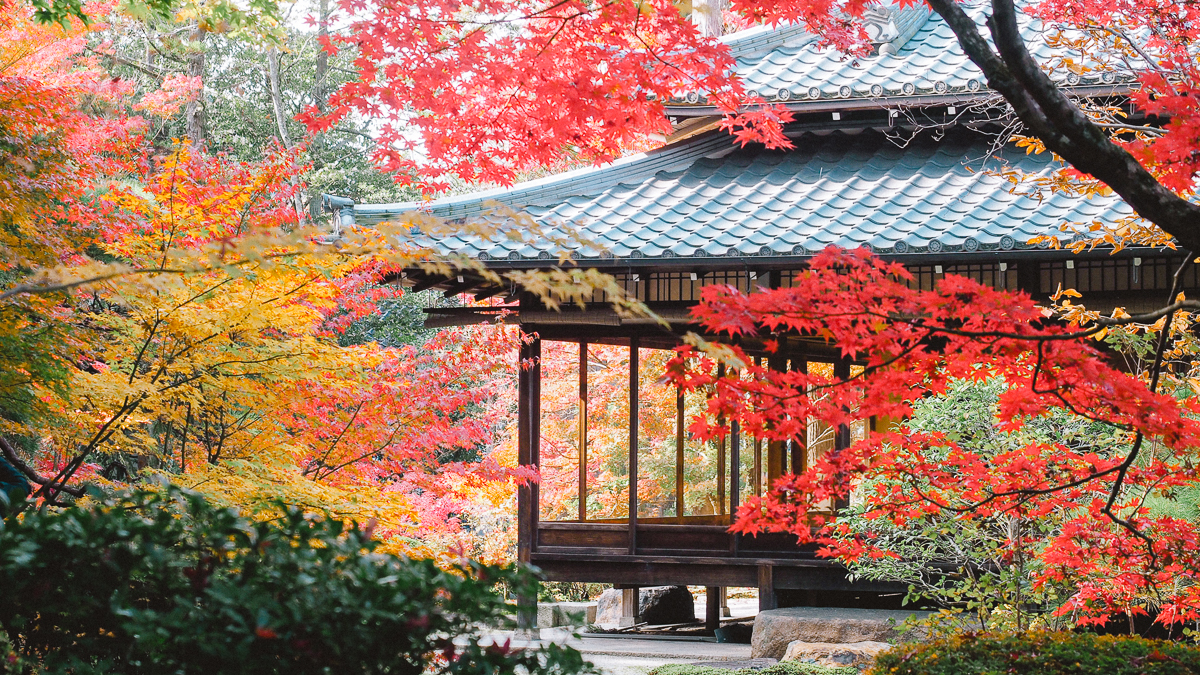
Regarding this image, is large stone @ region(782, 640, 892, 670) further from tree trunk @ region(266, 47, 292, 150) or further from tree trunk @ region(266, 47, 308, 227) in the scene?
tree trunk @ region(266, 47, 292, 150)

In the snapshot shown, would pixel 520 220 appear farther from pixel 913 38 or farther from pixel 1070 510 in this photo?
pixel 913 38

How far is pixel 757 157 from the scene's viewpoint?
30.3 ft

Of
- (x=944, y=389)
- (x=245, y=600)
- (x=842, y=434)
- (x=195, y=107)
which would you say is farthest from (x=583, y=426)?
(x=195, y=107)

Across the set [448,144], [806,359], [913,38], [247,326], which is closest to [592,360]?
[806,359]

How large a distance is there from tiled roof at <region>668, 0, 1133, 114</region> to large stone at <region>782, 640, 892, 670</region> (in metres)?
4.55

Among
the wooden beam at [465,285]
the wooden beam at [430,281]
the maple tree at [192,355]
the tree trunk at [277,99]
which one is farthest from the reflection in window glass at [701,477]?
the tree trunk at [277,99]

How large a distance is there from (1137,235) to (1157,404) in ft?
6.49

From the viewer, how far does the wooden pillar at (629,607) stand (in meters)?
13.1

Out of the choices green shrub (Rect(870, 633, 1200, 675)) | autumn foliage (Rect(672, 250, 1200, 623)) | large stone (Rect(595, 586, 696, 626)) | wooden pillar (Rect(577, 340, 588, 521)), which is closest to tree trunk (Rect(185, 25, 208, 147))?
wooden pillar (Rect(577, 340, 588, 521))

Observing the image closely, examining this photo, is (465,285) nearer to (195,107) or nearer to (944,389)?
(944,389)

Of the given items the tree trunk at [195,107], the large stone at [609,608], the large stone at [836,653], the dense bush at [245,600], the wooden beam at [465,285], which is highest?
the tree trunk at [195,107]

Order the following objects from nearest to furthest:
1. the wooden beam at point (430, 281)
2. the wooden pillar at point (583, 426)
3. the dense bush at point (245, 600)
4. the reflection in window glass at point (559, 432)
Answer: the dense bush at point (245, 600)
the wooden beam at point (430, 281)
the wooden pillar at point (583, 426)
the reflection in window glass at point (559, 432)

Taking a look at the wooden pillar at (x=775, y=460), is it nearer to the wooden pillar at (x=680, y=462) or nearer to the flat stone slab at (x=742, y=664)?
the wooden pillar at (x=680, y=462)

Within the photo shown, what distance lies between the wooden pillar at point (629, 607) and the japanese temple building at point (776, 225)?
3.77 m
